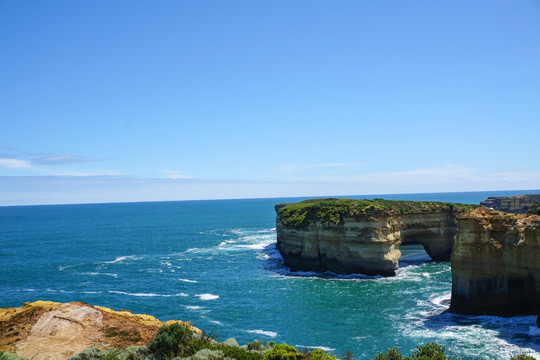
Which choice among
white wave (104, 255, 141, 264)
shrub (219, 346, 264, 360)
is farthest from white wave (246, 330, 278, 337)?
white wave (104, 255, 141, 264)

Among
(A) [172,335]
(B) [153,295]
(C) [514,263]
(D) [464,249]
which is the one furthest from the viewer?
(B) [153,295]

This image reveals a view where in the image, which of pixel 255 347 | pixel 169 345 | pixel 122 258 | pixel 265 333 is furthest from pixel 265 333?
pixel 122 258

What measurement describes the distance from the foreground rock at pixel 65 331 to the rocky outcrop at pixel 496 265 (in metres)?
29.8

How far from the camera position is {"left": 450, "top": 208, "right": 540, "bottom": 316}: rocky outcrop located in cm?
3544

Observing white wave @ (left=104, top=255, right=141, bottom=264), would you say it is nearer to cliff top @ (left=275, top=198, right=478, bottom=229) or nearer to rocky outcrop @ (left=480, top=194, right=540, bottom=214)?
cliff top @ (left=275, top=198, right=478, bottom=229)

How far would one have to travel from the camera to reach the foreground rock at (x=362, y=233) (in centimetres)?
5628

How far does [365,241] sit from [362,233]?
1.22 m

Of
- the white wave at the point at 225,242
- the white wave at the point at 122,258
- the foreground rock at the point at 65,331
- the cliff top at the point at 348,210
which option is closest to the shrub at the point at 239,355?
the foreground rock at the point at 65,331

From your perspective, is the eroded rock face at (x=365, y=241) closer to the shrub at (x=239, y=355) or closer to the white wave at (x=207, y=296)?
the white wave at (x=207, y=296)

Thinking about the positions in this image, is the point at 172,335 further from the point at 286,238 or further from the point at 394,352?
the point at 286,238

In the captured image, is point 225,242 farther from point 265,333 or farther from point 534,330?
point 534,330

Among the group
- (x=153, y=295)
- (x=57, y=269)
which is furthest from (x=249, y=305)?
(x=57, y=269)

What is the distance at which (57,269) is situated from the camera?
65625mm

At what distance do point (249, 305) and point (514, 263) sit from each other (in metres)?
27.0
